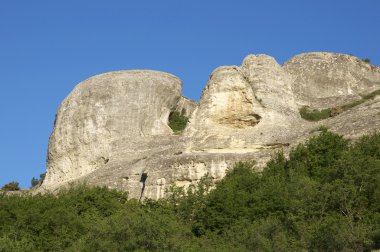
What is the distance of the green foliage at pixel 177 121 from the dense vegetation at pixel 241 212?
12.8 meters

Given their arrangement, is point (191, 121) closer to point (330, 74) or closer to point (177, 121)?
point (177, 121)

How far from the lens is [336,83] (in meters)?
66.6

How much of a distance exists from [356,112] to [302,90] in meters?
15.6

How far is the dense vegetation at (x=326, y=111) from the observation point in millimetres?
56406

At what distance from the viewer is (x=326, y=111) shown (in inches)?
2258

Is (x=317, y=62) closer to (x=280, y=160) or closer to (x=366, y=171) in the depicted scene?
(x=280, y=160)

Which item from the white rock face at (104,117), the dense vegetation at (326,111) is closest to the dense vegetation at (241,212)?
the white rock face at (104,117)

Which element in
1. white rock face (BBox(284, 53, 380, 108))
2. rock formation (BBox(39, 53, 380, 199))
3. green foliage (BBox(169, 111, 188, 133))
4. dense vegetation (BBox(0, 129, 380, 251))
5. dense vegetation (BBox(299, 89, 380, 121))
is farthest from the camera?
white rock face (BBox(284, 53, 380, 108))

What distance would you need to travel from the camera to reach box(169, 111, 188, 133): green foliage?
2426 inches

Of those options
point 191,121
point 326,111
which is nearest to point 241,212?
point 191,121

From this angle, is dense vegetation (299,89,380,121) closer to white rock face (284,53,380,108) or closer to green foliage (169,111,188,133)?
white rock face (284,53,380,108)

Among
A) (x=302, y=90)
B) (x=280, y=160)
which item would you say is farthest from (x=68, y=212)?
(x=302, y=90)

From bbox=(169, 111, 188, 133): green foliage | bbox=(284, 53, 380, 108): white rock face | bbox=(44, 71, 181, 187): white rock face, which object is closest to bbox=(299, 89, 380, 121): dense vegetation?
bbox=(284, 53, 380, 108): white rock face

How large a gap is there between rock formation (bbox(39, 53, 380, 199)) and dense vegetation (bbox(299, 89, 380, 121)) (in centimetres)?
92
